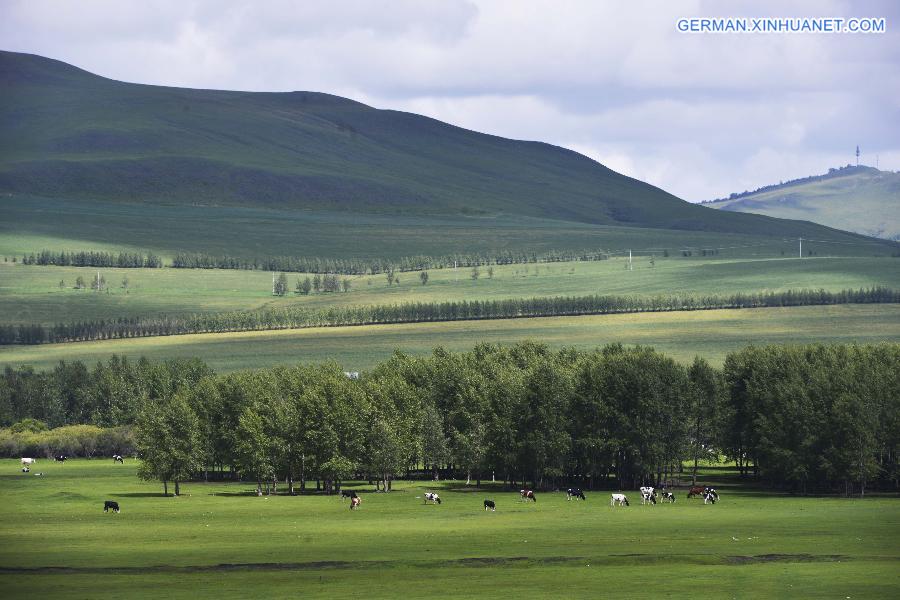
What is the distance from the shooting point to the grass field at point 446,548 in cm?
6950

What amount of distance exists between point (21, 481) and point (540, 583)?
74.2m

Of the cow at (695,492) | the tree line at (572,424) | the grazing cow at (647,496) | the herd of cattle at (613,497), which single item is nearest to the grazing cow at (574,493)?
the herd of cattle at (613,497)

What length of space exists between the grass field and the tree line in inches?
291

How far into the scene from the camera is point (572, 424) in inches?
5113

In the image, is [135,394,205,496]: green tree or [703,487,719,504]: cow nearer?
[703,487,719,504]: cow

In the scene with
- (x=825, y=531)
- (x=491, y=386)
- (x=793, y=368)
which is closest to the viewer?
(x=825, y=531)

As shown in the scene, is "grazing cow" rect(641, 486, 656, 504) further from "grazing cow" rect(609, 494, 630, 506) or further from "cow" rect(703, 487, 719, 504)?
"cow" rect(703, 487, 719, 504)

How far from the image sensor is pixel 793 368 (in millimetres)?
133625

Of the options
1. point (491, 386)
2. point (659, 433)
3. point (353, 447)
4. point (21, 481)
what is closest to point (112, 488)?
point (21, 481)

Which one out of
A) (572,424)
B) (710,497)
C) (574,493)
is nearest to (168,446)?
(574,493)

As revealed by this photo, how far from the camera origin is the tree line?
120625 mm

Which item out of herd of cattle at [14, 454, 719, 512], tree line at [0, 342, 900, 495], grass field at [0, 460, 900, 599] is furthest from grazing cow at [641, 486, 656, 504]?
tree line at [0, 342, 900, 495]

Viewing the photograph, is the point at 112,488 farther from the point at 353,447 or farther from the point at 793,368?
the point at 793,368

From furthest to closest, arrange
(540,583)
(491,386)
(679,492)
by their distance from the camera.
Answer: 1. (491,386)
2. (679,492)
3. (540,583)
